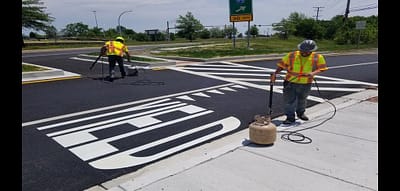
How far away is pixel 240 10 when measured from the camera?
25625 millimetres

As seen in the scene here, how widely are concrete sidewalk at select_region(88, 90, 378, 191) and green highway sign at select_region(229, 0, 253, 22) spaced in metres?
20.4

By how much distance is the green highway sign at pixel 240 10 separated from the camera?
82.9 ft

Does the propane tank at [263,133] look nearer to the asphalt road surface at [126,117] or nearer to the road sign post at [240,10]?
the asphalt road surface at [126,117]

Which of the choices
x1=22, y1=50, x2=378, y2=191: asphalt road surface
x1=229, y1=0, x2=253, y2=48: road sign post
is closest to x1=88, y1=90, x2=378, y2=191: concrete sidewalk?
x1=22, y1=50, x2=378, y2=191: asphalt road surface

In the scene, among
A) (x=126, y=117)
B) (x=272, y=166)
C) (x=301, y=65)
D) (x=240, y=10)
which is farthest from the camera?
(x=240, y=10)

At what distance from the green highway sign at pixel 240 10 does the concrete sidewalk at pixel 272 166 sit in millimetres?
20368

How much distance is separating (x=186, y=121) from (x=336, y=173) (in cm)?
331

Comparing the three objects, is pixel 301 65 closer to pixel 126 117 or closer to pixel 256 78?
pixel 126 117

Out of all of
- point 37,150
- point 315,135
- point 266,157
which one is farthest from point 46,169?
point 315,135

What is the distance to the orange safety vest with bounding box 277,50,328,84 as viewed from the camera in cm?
613

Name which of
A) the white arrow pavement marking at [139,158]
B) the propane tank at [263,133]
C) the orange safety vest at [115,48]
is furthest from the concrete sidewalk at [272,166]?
the orange safety vest at [115,48]

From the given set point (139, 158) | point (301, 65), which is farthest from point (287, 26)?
point (139, 158)

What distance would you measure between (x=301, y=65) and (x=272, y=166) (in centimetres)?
249
